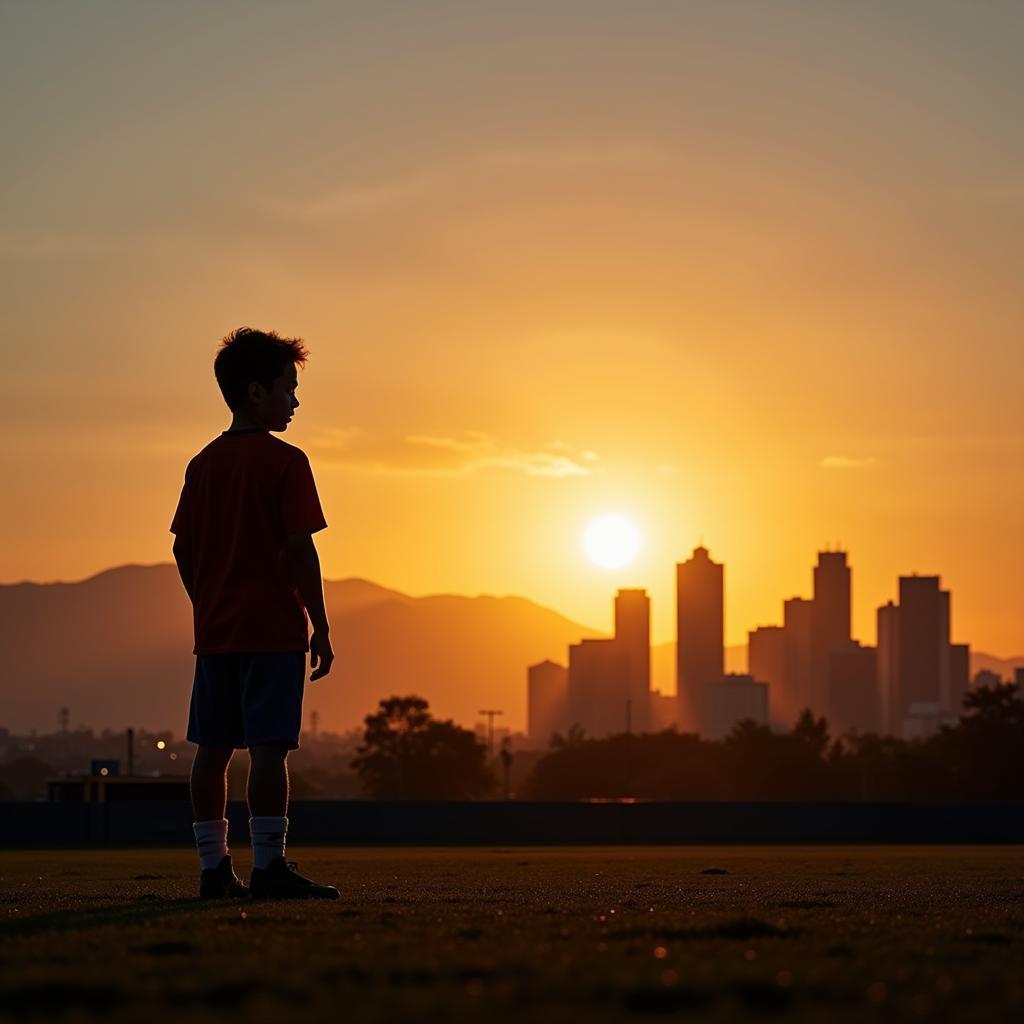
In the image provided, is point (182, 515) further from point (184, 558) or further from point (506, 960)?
point (506, 960)

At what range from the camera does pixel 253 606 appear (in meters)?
7.25

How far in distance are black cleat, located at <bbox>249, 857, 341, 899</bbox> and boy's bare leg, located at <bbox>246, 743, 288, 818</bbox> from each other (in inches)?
8.3

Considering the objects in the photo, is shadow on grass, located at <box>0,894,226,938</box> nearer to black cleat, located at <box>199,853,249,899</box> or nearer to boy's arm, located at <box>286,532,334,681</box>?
black cleat, located at <box>199,853,249,899</box>

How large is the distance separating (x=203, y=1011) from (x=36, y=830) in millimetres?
36820

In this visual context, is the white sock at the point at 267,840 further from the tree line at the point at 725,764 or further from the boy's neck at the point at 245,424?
the tree line at the point at 725,764

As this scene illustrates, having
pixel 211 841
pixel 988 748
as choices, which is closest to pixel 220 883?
pixel 211 841

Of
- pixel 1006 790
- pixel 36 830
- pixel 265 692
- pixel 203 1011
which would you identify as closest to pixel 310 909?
pixel 265 692

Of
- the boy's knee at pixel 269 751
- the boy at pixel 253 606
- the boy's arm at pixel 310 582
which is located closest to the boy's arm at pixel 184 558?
the boy at pixel 253 606

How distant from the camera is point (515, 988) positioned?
12.7ft

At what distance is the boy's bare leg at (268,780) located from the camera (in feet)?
23.3

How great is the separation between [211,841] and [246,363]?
190cm

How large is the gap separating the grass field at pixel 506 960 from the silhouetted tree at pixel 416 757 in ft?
359

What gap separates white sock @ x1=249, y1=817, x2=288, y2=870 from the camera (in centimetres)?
701

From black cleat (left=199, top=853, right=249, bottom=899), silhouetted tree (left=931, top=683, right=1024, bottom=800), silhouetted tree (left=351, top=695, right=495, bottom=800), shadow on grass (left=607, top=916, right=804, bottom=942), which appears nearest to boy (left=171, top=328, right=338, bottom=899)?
black cleat (left=199, top=853, right=249, bottom=899)
